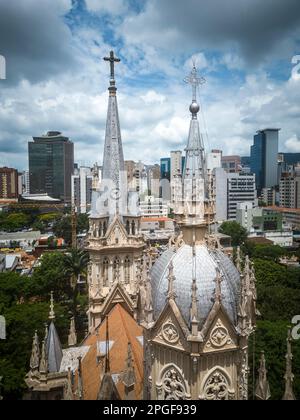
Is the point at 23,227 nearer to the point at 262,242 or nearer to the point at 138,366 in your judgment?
the point at 262,242

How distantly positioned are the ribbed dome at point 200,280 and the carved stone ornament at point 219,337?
330 millimetres

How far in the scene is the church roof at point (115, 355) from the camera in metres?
12.6

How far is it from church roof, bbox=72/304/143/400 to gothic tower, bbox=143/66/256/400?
3.91m

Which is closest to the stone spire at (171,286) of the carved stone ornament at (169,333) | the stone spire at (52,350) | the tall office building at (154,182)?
the carved stone ornament at (169,333)

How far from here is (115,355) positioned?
13.9 metres

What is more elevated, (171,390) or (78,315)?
(171,390)

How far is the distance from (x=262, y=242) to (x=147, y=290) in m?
56.3

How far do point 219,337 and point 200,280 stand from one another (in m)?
1.35

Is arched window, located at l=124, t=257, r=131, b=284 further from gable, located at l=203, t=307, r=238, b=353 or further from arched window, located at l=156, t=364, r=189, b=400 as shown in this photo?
gable, located at l=203, t=307, r=238, b=353

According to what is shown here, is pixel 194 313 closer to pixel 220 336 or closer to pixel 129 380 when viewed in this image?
pixel 220 336

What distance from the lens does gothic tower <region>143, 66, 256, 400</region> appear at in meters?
7.86

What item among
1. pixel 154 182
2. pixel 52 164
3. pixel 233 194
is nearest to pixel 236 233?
pixel 154 182

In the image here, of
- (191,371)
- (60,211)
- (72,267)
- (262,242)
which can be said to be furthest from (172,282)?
(60,211)
